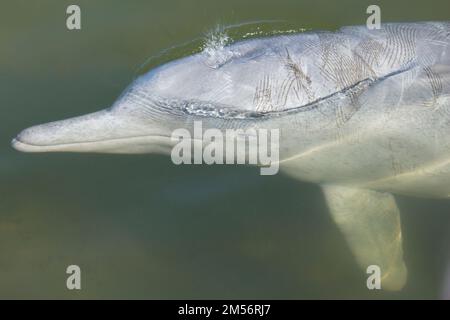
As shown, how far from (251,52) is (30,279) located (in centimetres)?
317

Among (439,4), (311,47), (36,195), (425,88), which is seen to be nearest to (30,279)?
(36,195)

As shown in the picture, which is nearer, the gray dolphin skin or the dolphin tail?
the gray dolphin skin

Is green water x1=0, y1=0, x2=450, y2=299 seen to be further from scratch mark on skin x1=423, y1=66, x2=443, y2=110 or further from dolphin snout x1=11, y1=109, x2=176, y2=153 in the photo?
scratch mark on skin x1=423, y1=66, x2=443, y2=110

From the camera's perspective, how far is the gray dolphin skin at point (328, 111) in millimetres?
6070

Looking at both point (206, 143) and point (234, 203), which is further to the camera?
point (234, 203)

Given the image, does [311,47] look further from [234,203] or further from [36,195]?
[36,195]

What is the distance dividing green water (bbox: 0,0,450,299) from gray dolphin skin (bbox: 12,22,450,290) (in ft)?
1.11

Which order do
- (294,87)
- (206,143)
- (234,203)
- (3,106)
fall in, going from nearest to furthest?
(294,87) < (206,143) < (234,203) < (3,106)

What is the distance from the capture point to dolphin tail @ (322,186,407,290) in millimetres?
6590

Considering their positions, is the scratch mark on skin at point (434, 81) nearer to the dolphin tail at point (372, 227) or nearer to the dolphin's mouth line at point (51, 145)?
the dolphin tail at point (372, 227)

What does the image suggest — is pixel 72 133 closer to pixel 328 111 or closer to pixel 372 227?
pixel 328 111

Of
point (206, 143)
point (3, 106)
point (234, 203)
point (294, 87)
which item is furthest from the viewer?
point (3, 106)

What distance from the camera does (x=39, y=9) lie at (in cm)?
865

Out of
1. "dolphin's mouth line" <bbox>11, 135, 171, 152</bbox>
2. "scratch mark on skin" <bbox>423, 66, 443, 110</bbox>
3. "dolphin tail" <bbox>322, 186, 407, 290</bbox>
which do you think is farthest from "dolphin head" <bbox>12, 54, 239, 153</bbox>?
"scratch mark on skin" <bbox>423, 66, 443, 110</bbox>
